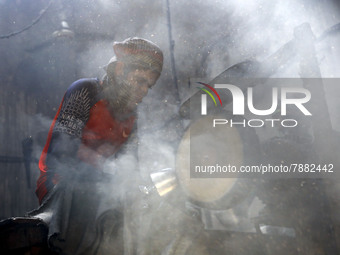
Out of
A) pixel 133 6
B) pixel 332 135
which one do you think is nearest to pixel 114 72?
pixel 332 135

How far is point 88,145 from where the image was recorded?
3.39 meters

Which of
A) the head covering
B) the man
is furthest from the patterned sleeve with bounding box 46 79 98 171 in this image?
the head covering

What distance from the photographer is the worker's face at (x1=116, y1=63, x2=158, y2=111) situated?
135 inches

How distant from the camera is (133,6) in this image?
661 centimetres

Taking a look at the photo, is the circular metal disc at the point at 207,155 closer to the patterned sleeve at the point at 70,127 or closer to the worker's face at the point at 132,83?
the worker's face at the point at 132,83

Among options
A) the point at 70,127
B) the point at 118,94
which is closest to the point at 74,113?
the point at 70,127

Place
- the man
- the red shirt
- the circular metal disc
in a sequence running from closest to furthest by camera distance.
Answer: the man
the red shirt
the circular metal disc

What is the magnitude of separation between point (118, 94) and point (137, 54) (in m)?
0.63

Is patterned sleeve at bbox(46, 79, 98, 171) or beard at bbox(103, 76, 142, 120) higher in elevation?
beard at bbox(103, 76, 142, 120)

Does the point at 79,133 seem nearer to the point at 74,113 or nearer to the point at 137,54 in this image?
the point at 74,113

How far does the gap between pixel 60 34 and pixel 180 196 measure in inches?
224

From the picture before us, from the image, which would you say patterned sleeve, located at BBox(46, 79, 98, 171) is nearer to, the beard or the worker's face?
the beard

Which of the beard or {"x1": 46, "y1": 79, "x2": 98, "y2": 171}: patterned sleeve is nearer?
{"x1": 46, "y1": 79, "x2": 98, "y2": 171}: patterned sleeve

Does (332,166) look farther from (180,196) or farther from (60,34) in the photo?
(60,34)
